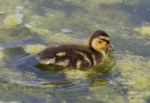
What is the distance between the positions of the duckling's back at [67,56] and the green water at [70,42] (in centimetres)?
7

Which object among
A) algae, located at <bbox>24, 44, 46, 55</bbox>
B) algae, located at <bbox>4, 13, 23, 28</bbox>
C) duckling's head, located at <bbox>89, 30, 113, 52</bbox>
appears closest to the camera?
duckling's head, located at <bbox>89, 30, 113, 52</bbox>

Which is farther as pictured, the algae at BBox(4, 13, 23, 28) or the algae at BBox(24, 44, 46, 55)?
the algae at BBox(4, 13, 23, 28)

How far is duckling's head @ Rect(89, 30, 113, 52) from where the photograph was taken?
404 centimetres

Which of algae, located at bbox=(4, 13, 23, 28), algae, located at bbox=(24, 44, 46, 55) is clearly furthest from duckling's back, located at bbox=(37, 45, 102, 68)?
algae, located at bbox=(4, 13, 23, 28)

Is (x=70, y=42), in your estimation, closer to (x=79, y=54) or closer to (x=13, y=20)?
(x=79, y=54)

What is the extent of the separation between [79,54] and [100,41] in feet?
0.81

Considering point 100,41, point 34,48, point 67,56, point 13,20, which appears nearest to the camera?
point 67,56

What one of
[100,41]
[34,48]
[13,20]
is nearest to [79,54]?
[100,41]

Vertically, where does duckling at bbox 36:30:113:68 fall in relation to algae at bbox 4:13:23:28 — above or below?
below

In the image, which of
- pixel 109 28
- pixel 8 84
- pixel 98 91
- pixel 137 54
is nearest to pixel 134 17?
pixel 109 28

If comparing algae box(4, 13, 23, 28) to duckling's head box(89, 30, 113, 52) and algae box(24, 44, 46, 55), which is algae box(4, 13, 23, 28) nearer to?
algae box(24, 44, 46, 55)

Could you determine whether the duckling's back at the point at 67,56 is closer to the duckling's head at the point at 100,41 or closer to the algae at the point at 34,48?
the duckling's head at the point at 100,41

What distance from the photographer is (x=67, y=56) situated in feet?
12.8

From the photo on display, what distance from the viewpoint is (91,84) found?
12.6ft
